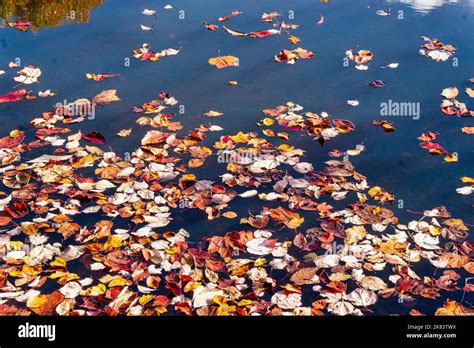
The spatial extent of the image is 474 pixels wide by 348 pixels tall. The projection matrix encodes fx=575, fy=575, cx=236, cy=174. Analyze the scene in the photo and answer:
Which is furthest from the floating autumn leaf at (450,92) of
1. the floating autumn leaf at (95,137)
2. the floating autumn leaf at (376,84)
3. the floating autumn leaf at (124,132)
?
the floating autumn leaf at (95,137)

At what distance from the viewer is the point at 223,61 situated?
8.38m

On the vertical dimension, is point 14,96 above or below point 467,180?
below

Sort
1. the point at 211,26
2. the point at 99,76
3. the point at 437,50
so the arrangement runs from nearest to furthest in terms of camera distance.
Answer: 1. the point at 99,76
2. the point at 437,50
3. the point at 211,26

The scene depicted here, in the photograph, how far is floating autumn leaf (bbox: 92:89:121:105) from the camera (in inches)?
291

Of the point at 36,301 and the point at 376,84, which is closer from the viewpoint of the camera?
the point at 36,301

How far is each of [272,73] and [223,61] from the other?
30.5 inches

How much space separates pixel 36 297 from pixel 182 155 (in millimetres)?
2396

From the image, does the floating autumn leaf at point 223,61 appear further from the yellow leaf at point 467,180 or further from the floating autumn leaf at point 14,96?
the yellow leaf at point 467,180

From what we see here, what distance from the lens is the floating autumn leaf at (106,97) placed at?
7.40 metres

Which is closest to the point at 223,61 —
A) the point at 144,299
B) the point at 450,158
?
the point at 450,158

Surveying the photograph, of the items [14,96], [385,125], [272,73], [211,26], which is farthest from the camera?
[211,26]

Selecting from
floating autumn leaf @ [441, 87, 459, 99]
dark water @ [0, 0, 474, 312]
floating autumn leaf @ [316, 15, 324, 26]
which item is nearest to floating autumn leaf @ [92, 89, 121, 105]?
dark water @ [0, 0, 474, 312]

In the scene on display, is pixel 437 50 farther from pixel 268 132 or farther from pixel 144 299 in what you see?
pixel 144 299

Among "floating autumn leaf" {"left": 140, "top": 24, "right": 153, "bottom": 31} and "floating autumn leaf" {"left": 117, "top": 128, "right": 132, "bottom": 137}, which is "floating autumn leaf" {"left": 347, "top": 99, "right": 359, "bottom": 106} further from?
"floating autumn leaf" {"left": 140, "top": 24, "right": 153, "bottom": 31}
